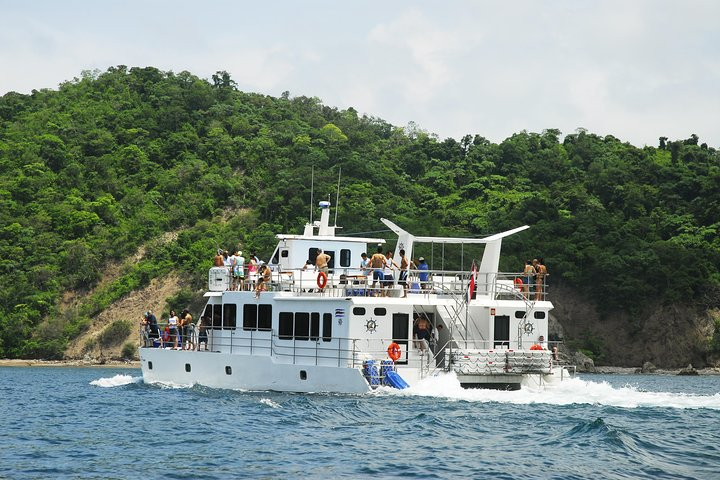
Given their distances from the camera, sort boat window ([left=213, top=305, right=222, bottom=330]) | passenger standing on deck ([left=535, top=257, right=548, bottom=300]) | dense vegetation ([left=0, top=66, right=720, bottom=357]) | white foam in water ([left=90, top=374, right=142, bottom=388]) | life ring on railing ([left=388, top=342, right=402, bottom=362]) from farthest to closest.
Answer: dense vegetation ([left=0, top=66, right=720, bottom=357]), white foam in water ([left=90, top=374, right=142, bottom=388]), boat window ([left=213, top=305, right=222, bottom=330]), passenger standing on deck ([left=535, top=257, right=548, bottom=300]), life ring on railing ([left=388, top=342, right=402, bottom=362])

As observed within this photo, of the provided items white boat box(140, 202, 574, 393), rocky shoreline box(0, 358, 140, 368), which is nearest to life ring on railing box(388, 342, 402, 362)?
white boat box(140, 202, 574, 393)

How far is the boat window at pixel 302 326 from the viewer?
29.7m

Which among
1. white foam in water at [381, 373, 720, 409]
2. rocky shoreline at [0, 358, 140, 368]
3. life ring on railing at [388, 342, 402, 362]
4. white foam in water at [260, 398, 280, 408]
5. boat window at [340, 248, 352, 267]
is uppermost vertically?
boat window at [340, 248, 352, 267]

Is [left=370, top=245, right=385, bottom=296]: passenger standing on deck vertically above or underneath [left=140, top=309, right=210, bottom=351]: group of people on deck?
above

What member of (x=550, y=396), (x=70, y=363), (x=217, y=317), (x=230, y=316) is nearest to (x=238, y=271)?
(x=230, y=316)

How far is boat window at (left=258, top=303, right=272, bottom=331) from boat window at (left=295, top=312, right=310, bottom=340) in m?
1.12

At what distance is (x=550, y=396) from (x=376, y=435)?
677 centimetres

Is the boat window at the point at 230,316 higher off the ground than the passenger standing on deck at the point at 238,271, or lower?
lower

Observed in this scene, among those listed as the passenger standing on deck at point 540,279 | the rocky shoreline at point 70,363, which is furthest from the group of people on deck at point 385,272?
the rocky shoreline at point 70,363

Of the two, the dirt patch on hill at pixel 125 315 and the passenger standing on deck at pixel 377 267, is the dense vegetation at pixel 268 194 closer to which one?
the dirt patch on hill at pixel 125 315

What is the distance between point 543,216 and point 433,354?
188 ft

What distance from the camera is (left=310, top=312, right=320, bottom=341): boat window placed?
96.4ft

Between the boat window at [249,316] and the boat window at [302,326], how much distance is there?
5.99 ft

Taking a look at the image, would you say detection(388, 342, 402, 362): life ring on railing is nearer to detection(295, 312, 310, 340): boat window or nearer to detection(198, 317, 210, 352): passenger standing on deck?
detection(295, 312, 310, 340): boat window
